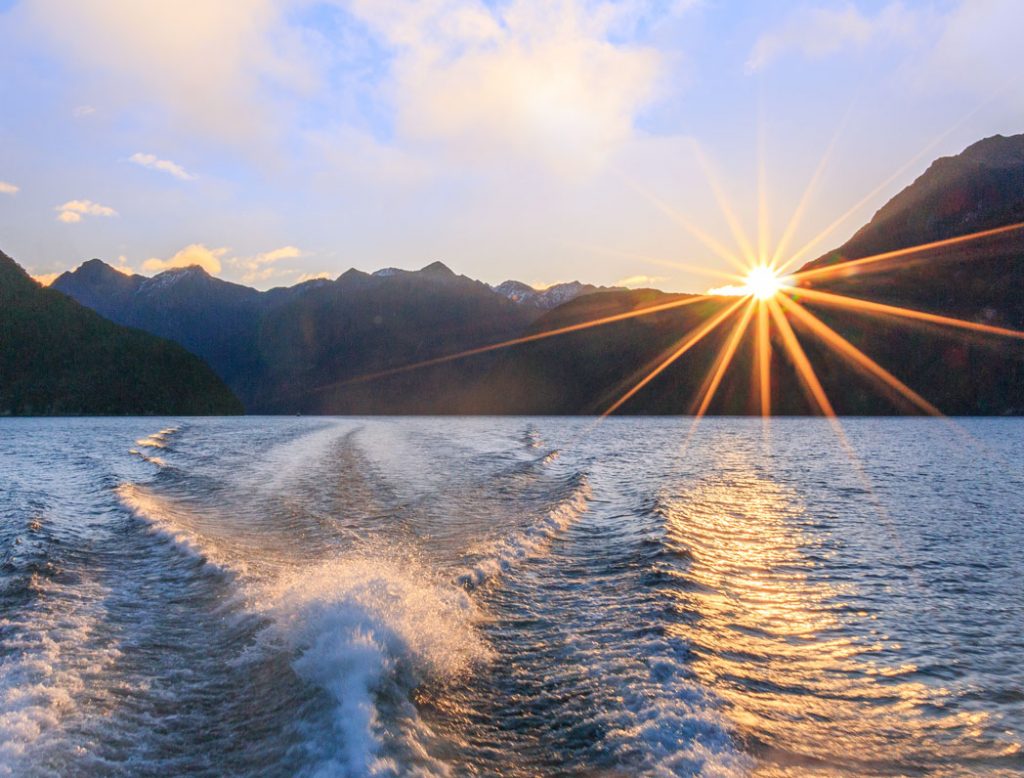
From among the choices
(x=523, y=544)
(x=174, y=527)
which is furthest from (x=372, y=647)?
(x=174, y=527)

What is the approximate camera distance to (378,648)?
8.55m

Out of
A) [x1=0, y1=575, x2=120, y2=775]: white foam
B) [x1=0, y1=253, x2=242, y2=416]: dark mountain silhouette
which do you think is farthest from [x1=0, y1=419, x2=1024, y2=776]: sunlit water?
[x1=0, y1=253, x2=242, y2=416]: dark mountain silhouette

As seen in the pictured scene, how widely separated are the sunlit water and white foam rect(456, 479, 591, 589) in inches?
4.2

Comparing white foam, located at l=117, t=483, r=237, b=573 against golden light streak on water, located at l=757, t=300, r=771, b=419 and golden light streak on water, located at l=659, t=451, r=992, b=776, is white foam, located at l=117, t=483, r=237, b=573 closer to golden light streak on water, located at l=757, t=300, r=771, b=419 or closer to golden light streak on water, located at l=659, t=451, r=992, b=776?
golden light streak on water, located at l=659, t=451, r=992, b=776

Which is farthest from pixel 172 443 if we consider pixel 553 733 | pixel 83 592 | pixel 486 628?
pixel 553 733

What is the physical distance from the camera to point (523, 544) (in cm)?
1538

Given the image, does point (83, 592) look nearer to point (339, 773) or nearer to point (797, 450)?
point (339, 773)

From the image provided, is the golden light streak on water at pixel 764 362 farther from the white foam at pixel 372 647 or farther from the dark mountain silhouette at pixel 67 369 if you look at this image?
the white foam at pixel 372 647

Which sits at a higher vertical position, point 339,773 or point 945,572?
point 339,773

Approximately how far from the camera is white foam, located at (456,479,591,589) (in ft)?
41.9

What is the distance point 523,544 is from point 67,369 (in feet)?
682

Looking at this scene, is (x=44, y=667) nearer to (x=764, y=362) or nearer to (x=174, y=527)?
(x=174, y=527)

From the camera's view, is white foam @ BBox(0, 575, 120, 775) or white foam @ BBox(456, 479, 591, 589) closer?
white foam @ BBox(0, 575, 120, 775)

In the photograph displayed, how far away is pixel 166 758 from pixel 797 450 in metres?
53.5
